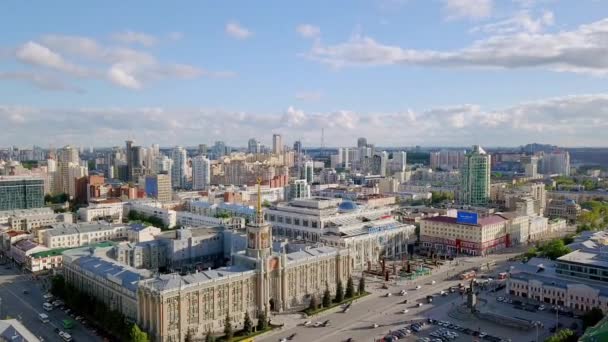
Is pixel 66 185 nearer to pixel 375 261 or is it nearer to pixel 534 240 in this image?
pixel 375 261

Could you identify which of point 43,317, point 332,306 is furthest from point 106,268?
point 332,306

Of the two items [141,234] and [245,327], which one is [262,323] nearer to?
[245,327]

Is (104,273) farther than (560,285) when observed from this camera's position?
No

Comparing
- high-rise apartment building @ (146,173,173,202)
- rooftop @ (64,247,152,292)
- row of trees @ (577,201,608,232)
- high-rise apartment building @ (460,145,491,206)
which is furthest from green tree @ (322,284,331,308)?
high-rise apartment building @ (146,173,173,202)

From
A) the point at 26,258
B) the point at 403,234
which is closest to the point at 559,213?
the point at 403,234

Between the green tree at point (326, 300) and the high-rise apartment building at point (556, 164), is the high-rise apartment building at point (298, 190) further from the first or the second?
the high-rise apartment building at point (556, 164)
